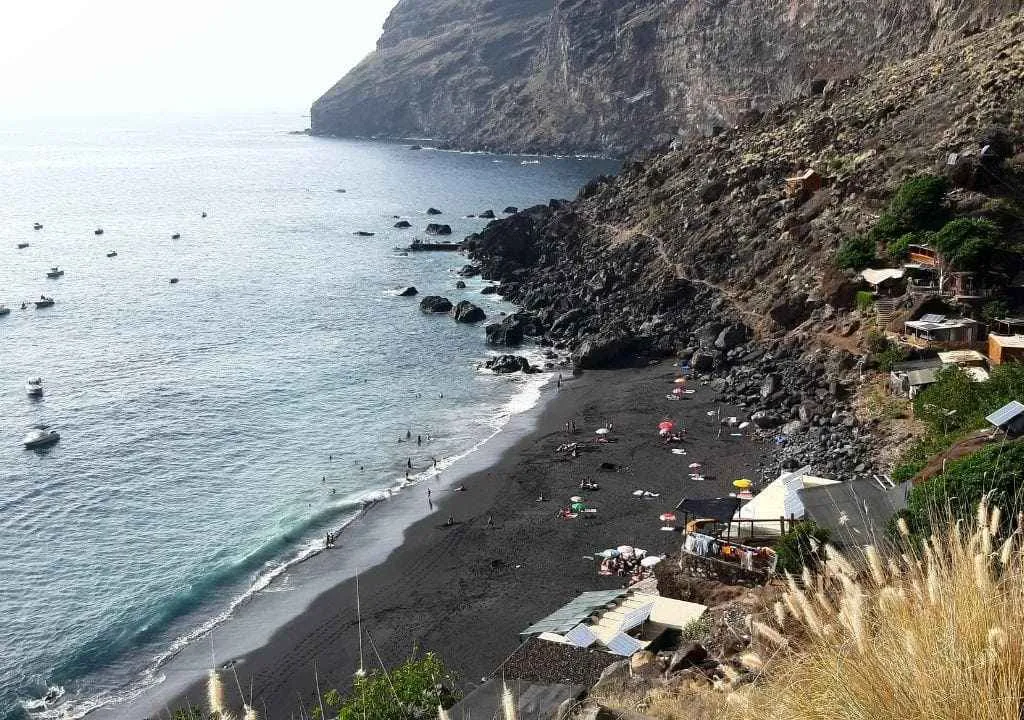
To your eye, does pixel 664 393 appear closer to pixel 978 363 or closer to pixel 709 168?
pixel 978 363

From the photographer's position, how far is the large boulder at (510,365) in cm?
6631

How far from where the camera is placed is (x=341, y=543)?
4316 cm

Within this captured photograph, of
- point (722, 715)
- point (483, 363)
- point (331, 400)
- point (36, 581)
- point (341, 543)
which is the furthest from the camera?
point (483, 363)

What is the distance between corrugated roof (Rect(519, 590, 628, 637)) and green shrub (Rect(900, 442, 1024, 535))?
10627 mm

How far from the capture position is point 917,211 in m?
58.1

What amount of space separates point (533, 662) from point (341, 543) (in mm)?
17105

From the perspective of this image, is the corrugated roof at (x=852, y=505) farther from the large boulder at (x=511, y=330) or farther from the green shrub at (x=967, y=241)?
the large boulder at (x=511, y=330)

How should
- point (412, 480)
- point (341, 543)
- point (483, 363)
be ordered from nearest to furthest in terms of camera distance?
1. point (341, 543)
2. point (412, 480)
3. point (483, 363)

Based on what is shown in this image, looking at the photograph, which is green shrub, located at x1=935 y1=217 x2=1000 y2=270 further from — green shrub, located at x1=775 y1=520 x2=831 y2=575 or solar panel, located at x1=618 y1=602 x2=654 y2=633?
solar panel, located at x1=618 y1=602 x2=654 y2=633

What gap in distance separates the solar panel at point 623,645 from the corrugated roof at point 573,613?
79.7 inches

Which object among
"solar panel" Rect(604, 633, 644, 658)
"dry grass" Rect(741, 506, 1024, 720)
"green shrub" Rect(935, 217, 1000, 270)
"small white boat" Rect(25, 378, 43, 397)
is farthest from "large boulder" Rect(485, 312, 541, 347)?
"dry grass" Rect(741, 506, 1024, 720)

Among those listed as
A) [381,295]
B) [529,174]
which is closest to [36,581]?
[381,295]

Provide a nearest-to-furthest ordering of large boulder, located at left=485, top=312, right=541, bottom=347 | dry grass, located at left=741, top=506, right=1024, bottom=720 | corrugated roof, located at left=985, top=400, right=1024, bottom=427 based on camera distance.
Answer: dry grass, located at left=741, top=506, right=1024, bottom=720
corrugated roof, located at left=985, top=400, right=1024, bottom=427
large boulder, located at left=485, top=312, right=541, bottom=347

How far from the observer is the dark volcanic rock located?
407ft
